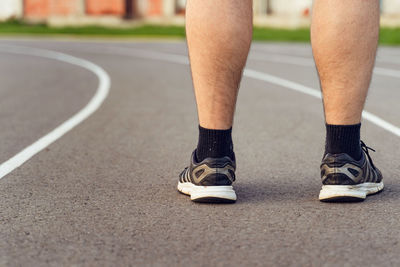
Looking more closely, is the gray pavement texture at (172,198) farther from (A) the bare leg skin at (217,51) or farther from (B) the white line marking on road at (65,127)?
(A) the bare leg skin at (217,51)

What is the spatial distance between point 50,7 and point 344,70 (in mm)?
41053

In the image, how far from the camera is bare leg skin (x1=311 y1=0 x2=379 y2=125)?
330 centimetres

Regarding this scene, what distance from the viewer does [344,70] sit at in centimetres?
336

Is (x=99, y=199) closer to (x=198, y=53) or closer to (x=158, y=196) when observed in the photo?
(x=158, y=196)

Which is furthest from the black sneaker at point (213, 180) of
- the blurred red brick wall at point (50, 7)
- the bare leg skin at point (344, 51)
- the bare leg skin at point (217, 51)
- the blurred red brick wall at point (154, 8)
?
the blurred red brick wall at point (50, 7)

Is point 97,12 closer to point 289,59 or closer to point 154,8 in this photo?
point 154,8

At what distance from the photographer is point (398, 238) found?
2.83 m

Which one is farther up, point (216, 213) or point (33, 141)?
point (216, 213)

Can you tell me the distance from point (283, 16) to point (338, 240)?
116ft

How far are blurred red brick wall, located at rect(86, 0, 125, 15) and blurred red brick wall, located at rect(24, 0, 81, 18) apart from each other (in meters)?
0.66

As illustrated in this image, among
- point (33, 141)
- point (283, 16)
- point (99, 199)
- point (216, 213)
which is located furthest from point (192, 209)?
point (283, 16)

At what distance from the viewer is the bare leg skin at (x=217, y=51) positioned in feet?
10.8

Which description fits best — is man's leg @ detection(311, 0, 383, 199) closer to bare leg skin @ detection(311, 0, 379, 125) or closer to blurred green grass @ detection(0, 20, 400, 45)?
bare leg skin @ detection(311, 0, 379, 125)

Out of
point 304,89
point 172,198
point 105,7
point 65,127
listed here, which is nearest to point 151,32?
point 105,7
